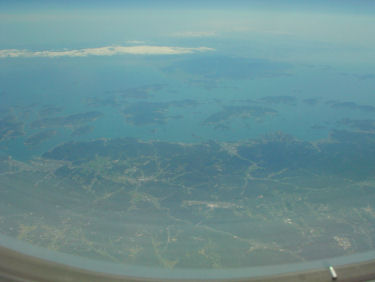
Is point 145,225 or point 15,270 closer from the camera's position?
point 15,270

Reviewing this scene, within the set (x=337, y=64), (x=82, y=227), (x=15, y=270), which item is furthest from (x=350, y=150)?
(x=337, y=64)

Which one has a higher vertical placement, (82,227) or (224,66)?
(224,66)

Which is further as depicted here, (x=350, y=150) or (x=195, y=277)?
(x=350, y=150)

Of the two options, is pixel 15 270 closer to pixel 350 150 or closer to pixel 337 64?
pixel 350 150

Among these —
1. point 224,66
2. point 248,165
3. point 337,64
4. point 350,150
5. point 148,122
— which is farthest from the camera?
point 337,64

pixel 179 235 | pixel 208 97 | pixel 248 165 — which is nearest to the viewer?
pixel 179 235

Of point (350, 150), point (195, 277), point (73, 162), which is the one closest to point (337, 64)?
point (350, 150)

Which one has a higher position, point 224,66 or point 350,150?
point 224,66

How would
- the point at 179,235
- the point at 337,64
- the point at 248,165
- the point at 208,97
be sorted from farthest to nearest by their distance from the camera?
the point at 337,64 → the point at 208,97 → the point at 248,165 → the point at 179,235

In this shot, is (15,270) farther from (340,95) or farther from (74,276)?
(340,95)
